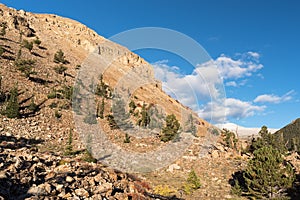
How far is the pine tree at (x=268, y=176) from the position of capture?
22344mm

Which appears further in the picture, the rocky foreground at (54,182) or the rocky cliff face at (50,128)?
the rocky cliff face at (50,128)

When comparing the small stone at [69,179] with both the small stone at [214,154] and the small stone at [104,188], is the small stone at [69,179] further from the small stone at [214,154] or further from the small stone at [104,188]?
the small stone at [214,154]

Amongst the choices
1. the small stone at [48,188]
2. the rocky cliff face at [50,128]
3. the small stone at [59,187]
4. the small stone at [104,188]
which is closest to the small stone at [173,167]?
the rocky cliff face at [50,128]

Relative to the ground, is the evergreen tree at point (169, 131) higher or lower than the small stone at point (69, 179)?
higher

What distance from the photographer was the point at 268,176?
2252cm

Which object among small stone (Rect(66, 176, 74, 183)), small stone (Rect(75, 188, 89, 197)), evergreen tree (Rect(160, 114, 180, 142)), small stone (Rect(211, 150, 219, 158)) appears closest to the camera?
small stone (Rect(75, 188, 89, 197))

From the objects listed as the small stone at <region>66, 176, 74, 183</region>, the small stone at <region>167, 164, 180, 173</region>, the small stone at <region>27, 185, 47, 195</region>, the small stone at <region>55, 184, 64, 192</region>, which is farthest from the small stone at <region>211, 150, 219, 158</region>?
the small stone at <region>27, 185, 47, 195</region>

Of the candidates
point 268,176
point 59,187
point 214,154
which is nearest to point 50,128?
point 214,154

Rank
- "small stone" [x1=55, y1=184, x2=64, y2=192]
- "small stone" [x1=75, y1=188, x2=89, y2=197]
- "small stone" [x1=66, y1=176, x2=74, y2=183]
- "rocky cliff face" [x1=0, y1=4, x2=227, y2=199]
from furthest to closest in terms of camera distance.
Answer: "small stone" [x1=66, y1=176, x2=74, y2=183]
"rocky cliff face" [x1=0, y1=4, x2=227, y2=199]
"small stone" [x1=75, y1=188, x2=89, y2=197]
"small stone" [x1=55, y1=184, x2=64, y2=192]

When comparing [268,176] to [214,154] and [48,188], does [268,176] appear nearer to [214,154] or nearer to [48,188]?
[214,154]

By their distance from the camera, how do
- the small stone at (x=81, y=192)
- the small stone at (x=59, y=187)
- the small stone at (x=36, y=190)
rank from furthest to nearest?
the small stone at (x=81, y=192) → the small stone at (x=59, y=187) → the small stone at (x=36, y=190)

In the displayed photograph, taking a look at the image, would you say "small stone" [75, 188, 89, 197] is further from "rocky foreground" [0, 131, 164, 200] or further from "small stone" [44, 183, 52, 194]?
"small stone" [44, 183, 52, 194]

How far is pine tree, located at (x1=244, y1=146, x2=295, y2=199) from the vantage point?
22.3 m

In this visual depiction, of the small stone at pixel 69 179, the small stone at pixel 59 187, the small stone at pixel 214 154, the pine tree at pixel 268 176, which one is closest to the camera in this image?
the small stone at pixel 59 187
